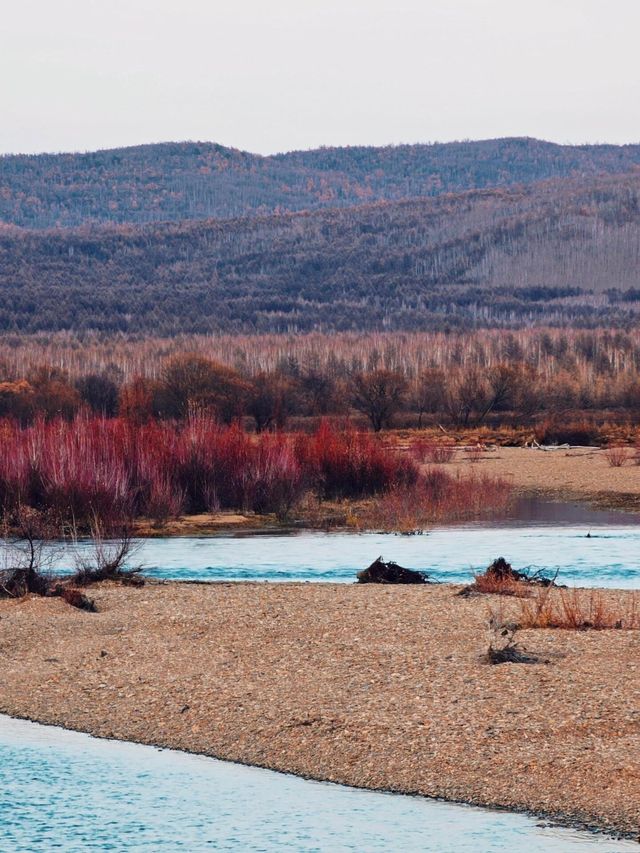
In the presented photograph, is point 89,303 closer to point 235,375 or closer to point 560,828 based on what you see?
point 235,375

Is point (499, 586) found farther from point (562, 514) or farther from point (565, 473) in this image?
point (565, 473)

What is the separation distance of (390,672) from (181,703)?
5.96ft

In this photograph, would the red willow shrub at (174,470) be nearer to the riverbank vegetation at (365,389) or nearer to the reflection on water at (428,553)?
the reflection on water at (428,553)

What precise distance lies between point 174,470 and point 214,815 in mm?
21473

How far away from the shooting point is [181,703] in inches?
484

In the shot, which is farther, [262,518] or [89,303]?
[89,303]

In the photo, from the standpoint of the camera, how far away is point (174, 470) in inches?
1220

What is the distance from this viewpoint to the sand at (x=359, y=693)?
10.1 metres

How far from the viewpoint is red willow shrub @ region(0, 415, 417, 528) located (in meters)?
27.7

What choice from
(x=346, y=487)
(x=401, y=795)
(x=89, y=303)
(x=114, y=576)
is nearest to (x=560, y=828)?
(x=401, y=795)

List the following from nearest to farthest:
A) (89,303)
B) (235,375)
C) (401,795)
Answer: (401,795) < (235,375) < (89,303)

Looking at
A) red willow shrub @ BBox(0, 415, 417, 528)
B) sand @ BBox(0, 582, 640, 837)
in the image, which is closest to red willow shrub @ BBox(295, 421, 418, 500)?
red willow shrub @ BBox(0, 415, 417, 528)

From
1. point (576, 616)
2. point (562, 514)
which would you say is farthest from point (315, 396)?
point (576, 616)

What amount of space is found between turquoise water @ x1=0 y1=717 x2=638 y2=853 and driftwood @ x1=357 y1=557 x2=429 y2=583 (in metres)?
8.56
